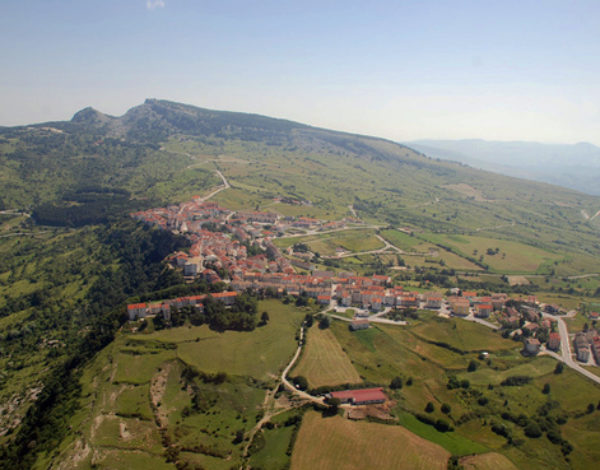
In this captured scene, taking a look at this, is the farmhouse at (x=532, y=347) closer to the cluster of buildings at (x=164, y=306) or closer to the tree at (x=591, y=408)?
the tree at (x=591, y=408)

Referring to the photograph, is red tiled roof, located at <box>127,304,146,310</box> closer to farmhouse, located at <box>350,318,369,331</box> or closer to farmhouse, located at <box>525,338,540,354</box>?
farmhouse, located at <box>350,318,369,331</box>

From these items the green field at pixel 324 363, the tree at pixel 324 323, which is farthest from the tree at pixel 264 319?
the tree at pixel 324 323

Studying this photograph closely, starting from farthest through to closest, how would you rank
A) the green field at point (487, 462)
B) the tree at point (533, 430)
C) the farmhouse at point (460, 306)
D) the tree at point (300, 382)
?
the farmhouse at point (460, 306)
the tree at point (300, 382)
the tree at point (533, 430)
the green field at point (487, 462)

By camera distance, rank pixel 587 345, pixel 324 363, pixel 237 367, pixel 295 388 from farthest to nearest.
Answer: pixel 587 345 → pixel 324 363 → pixel 237 367 → pixel 295 388

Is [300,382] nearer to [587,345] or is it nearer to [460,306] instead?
[460,306]

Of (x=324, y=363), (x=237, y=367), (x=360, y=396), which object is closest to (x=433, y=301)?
(x=324, y=363)
